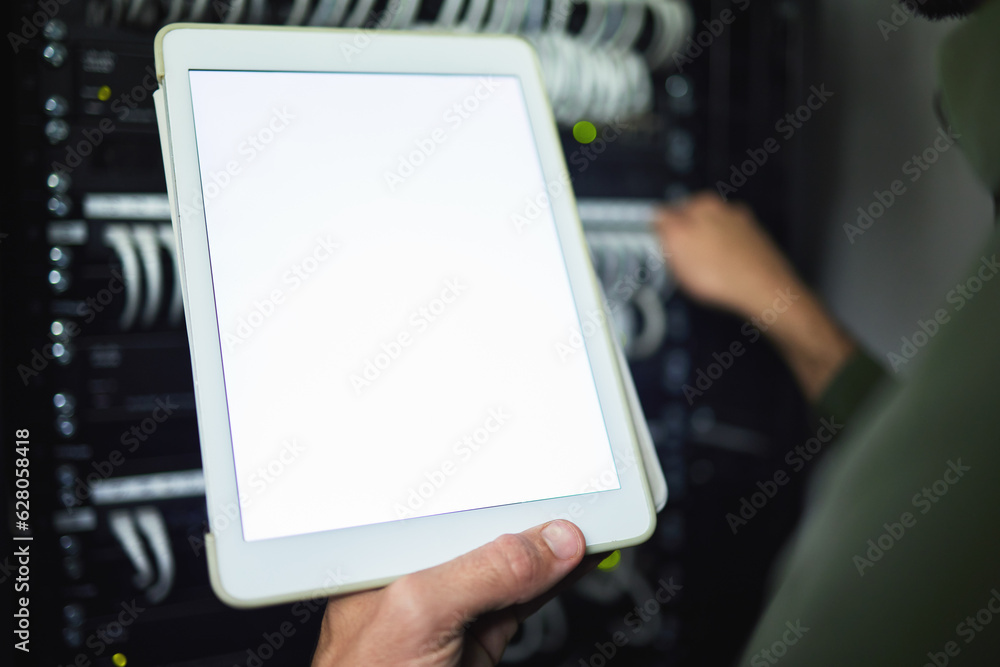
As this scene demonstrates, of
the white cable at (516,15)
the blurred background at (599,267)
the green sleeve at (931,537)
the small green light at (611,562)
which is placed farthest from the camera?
the small green light at (611,562)

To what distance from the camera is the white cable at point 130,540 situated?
30.3 inches

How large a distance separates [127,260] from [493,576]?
0.56 m

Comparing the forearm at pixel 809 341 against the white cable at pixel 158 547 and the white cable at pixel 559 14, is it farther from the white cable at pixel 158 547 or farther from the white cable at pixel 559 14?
the white cable at pixel 158 547

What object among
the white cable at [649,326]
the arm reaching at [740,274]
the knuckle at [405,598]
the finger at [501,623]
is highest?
the knuckle at [405,598]

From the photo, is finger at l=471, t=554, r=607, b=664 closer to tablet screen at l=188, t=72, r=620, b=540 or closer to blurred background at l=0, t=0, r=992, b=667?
tablet screen at l=188, t=72, r=620, b=540

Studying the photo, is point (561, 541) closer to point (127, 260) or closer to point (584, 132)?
point (127, 260)

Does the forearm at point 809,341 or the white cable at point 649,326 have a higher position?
the forearm at point 809,341

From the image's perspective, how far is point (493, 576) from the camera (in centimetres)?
43

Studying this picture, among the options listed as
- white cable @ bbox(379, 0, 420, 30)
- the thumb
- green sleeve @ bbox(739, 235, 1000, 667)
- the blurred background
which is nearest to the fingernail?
the thumb

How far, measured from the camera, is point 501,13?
0.86 meters

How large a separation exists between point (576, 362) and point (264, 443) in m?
0.23

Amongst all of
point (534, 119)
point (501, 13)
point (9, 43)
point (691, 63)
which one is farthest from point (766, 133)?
point (9, 43)

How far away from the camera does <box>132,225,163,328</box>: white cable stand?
2.43ft

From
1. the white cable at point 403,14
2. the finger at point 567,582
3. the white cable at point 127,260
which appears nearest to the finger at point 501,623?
the finger at point 567,582
